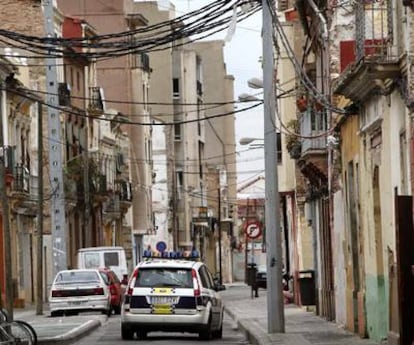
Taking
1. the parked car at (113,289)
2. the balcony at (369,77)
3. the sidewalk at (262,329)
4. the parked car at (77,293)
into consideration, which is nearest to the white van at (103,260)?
the parked car at (113,289)

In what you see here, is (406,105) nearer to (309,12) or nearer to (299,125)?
(309,12)

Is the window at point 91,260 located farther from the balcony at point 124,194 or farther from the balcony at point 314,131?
the balcony at point 314,131

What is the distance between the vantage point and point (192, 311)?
30766 millimetres

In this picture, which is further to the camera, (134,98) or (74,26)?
(134,98)

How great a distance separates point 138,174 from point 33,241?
33.0 metres

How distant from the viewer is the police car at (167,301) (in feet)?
101

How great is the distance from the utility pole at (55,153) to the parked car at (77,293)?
3.55 meters

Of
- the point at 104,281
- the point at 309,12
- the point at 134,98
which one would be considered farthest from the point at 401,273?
the point at 134,98

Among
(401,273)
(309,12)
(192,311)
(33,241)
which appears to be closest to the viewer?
(401,273)

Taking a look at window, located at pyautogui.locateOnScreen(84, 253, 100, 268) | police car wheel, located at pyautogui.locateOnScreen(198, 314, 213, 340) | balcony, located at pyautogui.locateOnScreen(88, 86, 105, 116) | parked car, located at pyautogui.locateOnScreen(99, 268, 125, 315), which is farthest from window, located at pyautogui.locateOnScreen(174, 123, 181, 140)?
police car wheel, located at pyautogui.locateOnScreen(198, 314, 213, 340)

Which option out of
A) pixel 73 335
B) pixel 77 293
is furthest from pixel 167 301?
pixel 77 293

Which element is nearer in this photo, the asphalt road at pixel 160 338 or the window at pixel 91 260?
the asphalt road at pixel 160 338

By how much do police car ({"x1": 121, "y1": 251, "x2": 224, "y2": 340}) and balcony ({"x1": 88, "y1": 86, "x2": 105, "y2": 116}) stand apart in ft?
147

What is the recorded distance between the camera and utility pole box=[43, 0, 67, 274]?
48125mm
